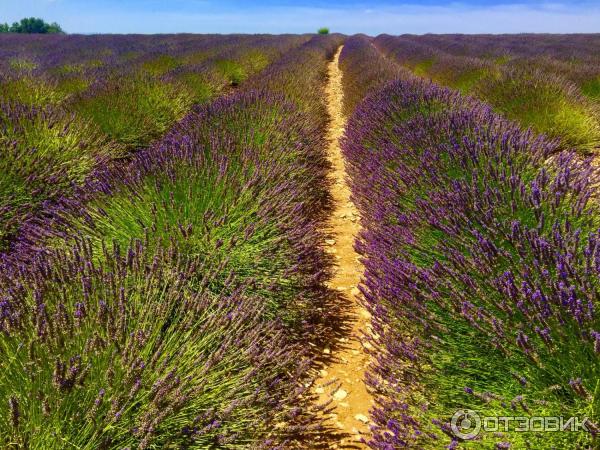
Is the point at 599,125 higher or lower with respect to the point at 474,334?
higher

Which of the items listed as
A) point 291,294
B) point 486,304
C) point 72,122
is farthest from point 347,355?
point 72,122

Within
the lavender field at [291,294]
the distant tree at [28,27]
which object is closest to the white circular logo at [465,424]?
the lavender field at [291,294]

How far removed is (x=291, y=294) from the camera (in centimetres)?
242

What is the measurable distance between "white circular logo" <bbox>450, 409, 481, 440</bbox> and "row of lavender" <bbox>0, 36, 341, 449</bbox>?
51 centimetres

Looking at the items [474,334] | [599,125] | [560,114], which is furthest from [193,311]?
[599,125]

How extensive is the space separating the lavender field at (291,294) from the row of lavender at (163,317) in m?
0.01

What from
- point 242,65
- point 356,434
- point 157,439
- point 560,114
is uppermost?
point 242,65

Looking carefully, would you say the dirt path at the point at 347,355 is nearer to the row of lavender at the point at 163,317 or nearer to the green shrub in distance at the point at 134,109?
the row of lavender at the point at 163,317

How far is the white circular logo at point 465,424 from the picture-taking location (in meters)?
1.33

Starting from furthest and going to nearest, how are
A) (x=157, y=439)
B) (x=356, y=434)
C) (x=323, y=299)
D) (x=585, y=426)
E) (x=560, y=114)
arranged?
(x=560, y=114)
(x=323, y=299)
(x=356, y=434)
(x=157, y=439)
(x=585, y=426)

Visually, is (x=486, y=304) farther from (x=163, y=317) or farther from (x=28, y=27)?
(x=28, y=27)

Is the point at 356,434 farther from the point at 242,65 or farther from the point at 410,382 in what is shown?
the point at 242,65

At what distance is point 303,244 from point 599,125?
17.6ft

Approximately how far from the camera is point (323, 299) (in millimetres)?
2734
